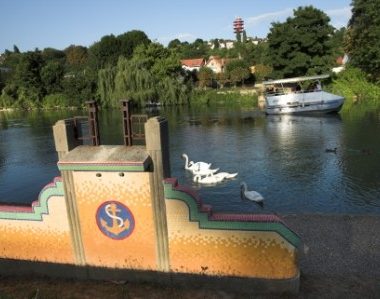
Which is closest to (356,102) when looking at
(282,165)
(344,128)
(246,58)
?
(344,128)

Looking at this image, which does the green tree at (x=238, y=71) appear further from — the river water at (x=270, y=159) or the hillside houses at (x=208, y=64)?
the river water at (x=270, y=159)

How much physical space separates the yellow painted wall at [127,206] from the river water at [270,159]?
7.53 metres

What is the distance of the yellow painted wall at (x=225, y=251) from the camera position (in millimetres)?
8281

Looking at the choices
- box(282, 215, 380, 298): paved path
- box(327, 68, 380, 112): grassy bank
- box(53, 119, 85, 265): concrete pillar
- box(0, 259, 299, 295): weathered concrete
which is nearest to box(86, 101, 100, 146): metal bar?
box(53, 119, 85, 265): concrete pillar

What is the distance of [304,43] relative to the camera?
5381 centimetres

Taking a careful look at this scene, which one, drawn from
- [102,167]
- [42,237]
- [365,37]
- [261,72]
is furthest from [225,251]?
[261,72]

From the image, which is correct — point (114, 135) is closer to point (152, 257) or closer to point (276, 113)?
point (276, 113)

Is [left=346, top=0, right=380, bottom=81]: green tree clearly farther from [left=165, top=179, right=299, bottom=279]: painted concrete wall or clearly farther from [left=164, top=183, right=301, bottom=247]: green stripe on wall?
[left=165, top=179, right=299, bottom=279]: painted concrete wall

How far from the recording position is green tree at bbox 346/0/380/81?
49678 millimetres

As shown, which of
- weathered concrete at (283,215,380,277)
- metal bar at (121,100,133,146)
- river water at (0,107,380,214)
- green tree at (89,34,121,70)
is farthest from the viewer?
green tree at (89,34,121,70)

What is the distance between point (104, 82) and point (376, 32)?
38.3 m

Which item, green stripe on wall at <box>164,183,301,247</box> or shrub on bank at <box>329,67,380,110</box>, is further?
shrub on bank at <box>329,67,380,110</box>

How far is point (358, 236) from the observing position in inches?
459

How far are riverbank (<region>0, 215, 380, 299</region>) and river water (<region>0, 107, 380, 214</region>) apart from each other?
425 cm
